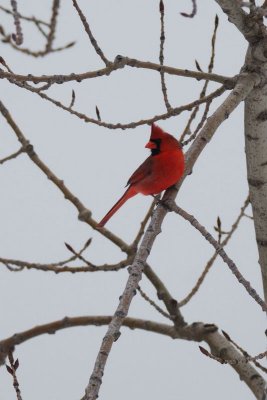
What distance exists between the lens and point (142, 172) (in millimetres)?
3064

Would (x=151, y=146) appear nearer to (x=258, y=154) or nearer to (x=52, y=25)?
(x=258, y=154)

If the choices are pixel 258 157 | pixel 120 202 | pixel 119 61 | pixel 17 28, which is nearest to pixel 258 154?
pixel 258 157

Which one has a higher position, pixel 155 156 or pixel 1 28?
pixel 1 28

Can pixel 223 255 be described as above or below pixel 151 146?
below

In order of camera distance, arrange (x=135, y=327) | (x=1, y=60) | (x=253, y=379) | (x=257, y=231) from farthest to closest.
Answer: (x=135, y=327) → (x=253, y=379) → (x=257, y=231) → (x=1, y=60)

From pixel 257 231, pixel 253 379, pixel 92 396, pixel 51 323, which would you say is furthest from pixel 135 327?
pixel 92 396

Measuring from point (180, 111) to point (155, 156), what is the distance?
1.27 feet

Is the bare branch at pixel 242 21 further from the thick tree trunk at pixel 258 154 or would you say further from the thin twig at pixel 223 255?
the thin twig at pixel 223 255

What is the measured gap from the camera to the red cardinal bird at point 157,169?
109 inches

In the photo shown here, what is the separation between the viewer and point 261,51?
2781 millimetres

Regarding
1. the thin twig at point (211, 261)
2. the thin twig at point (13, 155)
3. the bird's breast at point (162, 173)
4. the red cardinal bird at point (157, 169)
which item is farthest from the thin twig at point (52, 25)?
the thin twig at point (211, 261)

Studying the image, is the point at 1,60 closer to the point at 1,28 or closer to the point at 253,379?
the point at 1,28

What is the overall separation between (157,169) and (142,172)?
0.21 meters

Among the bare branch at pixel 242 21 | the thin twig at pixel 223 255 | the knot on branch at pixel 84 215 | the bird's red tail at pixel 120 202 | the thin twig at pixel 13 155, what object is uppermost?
the thin twig at pixel 13 155
